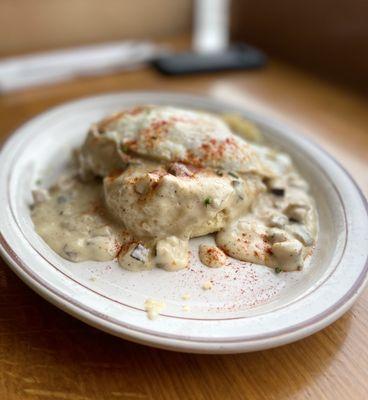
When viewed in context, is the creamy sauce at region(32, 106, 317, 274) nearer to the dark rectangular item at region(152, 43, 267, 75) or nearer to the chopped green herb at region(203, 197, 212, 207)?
the chopped green herb at region(203, 197, 212, 207)

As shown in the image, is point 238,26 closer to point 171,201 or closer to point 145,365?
point 171,201

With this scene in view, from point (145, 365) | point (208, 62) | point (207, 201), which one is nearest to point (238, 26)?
point (208, 62)

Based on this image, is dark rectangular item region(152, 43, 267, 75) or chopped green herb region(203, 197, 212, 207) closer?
chopped green herb region(203, 197, 212, 207)

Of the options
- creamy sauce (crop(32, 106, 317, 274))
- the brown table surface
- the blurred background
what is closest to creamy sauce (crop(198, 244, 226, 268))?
creamy sauce (crop(32, 106, 317, 274))

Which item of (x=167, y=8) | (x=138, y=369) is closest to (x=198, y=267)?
(x=138, y=369)

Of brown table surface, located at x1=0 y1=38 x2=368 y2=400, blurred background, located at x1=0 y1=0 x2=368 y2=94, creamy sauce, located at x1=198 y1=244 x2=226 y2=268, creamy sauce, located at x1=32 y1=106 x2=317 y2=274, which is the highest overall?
blurred background, located at x1=0 y1=0 x2=368 y2=94

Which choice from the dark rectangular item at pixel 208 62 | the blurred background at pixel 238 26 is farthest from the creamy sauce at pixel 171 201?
the blurred background at pixel 238 26
